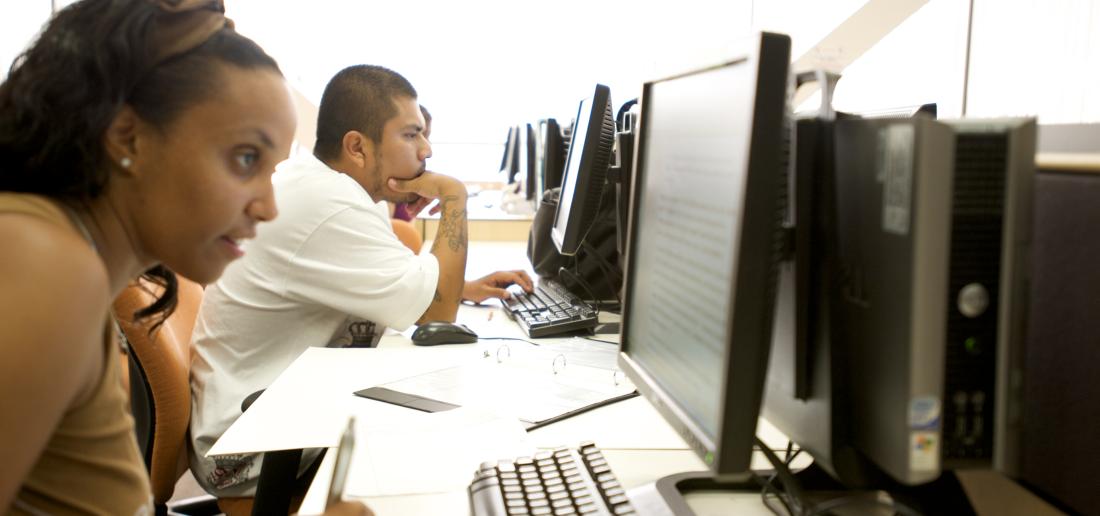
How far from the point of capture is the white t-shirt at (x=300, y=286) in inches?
67.6

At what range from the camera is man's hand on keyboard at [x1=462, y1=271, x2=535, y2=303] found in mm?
2201

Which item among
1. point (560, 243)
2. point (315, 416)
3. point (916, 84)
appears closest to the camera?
point (315, 416)

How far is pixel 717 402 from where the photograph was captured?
71cm

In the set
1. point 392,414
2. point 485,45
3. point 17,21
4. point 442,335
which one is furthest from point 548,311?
point 485,45

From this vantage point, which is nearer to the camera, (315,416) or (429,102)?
(315,416)

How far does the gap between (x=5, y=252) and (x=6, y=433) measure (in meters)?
0.13

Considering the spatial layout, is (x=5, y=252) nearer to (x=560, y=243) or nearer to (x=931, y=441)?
(x=931, y=441)

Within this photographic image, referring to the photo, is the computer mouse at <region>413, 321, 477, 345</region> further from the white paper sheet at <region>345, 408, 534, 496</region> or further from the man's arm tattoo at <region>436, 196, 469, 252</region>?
the white paper sheet at <region>345, 408, 534, 496</region>

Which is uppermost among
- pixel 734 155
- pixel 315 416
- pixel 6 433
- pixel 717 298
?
pixel 734 155

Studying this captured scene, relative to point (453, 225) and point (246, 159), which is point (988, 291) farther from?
point (453, 225)

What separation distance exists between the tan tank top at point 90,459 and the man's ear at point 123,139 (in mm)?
68

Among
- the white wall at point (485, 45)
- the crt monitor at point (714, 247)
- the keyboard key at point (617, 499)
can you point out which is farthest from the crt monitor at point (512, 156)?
the keyboard key at point (617, 499)

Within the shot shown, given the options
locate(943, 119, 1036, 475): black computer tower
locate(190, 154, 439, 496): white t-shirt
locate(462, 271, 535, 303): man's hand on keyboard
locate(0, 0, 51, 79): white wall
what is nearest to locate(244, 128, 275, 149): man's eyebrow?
locate(943, 119, 1036, 475): black computer tower

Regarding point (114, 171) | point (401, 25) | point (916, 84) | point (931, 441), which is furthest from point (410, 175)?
point (401, 25)
